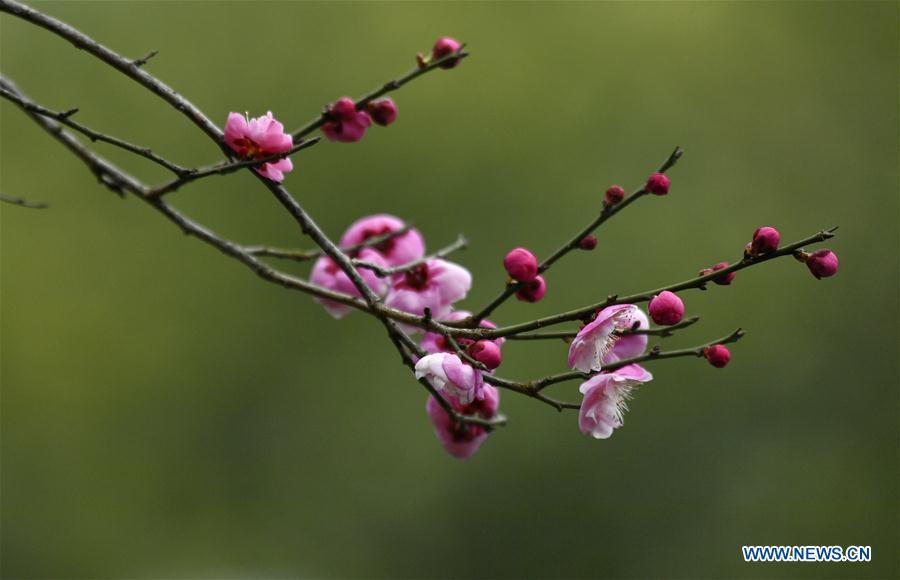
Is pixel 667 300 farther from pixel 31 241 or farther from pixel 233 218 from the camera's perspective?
pixel 31 241

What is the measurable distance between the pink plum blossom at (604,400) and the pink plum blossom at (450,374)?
10cm

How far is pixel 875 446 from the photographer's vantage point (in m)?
3.82

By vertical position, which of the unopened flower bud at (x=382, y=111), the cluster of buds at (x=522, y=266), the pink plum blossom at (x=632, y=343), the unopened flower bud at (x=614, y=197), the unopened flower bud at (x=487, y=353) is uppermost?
the unopened flower bud at (x=382, y=111)

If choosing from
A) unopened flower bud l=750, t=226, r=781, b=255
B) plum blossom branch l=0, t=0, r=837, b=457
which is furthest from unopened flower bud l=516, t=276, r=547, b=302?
unopened flower bud l=750, t=226, r=781, b=255

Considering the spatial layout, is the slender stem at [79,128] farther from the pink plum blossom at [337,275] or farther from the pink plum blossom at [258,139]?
the pink plum blossom at [337,275]

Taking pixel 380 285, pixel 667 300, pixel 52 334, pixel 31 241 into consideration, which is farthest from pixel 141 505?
pixel 667 300

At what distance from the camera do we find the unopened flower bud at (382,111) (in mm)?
958

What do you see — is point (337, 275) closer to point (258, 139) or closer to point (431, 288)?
point (431, 288)

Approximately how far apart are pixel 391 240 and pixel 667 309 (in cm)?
54

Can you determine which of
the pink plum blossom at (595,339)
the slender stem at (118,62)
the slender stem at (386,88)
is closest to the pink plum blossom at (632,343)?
the pink plum blossom at (595,339)

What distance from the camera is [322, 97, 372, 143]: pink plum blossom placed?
915mm

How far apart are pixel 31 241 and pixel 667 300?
4.72m

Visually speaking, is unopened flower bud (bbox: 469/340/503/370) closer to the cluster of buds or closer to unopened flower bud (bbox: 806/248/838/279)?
the cluster of buds

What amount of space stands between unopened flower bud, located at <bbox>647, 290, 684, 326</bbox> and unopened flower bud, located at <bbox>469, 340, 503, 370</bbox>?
14 centimetres
